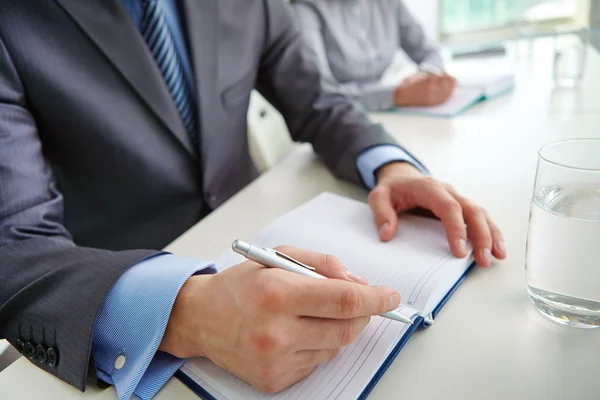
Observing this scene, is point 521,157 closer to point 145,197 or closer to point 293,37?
point 293,37

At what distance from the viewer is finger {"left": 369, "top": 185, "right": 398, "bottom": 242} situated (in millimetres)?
625

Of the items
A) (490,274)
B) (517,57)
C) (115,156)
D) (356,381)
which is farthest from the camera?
(517,57)

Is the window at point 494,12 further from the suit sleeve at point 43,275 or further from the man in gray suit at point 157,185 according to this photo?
the suit sleeve at point 43,275

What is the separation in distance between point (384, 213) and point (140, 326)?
1.20ft

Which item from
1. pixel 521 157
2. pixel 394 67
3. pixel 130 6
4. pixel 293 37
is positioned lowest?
pixel 394 67

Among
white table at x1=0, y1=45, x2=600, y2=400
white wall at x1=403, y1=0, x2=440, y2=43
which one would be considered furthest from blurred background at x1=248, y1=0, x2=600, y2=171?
white table at x1=0, y1=45, x2=600, y2=400

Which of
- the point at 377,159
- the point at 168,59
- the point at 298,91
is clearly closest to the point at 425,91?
the point at 298,91

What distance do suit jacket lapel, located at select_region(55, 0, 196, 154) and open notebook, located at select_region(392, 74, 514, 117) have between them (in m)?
0.75

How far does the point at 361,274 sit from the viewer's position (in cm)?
56

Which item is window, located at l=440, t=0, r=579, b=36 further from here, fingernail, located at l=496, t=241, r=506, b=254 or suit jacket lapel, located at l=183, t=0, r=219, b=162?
fingernail, located at l=496, t=241, r=506, b=254

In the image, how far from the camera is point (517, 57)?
1791mm

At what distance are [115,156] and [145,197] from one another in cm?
11

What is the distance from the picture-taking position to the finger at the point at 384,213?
2.05ft

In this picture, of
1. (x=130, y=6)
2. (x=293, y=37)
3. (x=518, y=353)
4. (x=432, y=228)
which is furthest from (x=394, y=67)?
(x=518, y=353)
